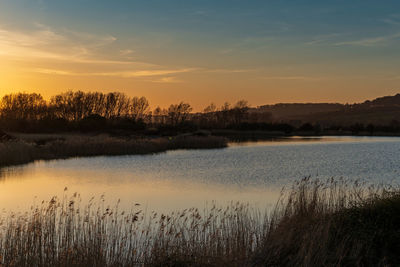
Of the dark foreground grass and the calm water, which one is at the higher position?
the dark foreground grass

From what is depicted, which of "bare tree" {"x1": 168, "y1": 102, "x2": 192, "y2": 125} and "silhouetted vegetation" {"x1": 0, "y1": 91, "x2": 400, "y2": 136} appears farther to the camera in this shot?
"bare tree" {"x1": 168, "y1": 102, "x2": 192, "y2": 125}

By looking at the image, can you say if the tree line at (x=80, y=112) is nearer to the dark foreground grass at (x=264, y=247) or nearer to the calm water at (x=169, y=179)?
the calm water at (x=169, y=179)

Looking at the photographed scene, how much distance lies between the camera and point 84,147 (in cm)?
3772

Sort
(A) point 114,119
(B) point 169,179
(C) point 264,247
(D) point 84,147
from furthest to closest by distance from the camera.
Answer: (A) point 114,119 → (D) point 84,147 → (B) point 169,179 → (C) point 264,247

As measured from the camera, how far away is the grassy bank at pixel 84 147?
3034 centimetres

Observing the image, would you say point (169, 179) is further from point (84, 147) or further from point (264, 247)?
point (84, 147)

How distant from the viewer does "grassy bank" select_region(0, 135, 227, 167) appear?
3034cm

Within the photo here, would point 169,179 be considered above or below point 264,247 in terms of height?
below

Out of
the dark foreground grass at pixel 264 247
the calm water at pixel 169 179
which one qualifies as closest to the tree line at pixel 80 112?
the calm water at pixel 169 179

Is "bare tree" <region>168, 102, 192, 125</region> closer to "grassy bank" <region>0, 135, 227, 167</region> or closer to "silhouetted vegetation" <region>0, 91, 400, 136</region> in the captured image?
"silhouetted vegetation" <region>0, 91, 400, 136</region>

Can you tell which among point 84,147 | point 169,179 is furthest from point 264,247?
point 84,147

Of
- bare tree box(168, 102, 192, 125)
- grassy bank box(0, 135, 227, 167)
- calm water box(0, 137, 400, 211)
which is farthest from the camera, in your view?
bare tree box(168, 102, 192, 125)

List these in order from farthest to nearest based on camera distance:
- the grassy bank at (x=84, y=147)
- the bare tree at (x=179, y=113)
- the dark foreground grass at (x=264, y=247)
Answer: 1. the bare tree at (x=179, y=113)
2. the grassy bank at (x=84, y=147)
3. the dark foreground grass at (x=264, y=247)

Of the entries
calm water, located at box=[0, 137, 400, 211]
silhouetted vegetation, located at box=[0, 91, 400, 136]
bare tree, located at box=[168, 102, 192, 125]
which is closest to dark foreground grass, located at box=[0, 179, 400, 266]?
calm water, located at box=[0, 137, 400, 211]
